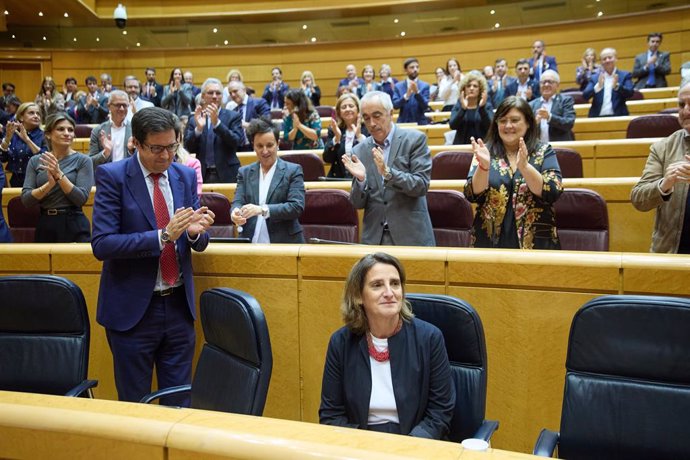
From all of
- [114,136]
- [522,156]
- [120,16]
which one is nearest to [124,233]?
[522,156]

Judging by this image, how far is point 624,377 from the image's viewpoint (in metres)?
1.51

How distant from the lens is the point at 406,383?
5.51 ft

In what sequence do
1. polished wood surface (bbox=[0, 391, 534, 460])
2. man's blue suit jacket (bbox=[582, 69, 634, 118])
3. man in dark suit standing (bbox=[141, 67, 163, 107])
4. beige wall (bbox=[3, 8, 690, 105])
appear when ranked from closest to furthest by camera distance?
1. polished wood surface (bbox=[0, 391, 534, 460])
2. man's blue suit jacket (bbox=[582, 69, 634, 118])
3. man in dark suit standing (bbox=[141, 67, 163, 107])
4. beige wall (bbox=[3, 8, 690, 105])

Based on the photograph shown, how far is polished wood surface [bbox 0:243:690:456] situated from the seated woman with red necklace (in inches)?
17.4

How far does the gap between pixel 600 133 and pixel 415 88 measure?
1968 millimetres

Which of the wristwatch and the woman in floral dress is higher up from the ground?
the woman in floral dress

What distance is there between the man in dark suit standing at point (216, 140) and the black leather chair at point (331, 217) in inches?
43.7

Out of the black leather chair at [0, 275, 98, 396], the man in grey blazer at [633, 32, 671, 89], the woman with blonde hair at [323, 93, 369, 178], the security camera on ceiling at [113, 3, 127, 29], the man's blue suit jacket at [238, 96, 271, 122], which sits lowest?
the black leather chair at [0, 275, 98, 396]

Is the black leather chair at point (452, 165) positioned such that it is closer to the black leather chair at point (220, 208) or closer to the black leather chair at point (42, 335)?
the black leather chair at point (220, 208)

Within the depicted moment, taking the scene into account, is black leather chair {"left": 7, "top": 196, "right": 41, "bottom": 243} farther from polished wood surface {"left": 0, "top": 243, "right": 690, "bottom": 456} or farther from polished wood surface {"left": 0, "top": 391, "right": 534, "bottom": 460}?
polished wood surface {"left": 0, "top": 391, "right": 534, "bottom": 460}

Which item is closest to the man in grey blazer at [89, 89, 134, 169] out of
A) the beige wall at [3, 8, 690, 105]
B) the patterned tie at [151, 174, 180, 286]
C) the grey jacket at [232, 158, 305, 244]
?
the grey jacket at [232, 158, 305, 244]

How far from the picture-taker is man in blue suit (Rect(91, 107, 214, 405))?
200 centimetres

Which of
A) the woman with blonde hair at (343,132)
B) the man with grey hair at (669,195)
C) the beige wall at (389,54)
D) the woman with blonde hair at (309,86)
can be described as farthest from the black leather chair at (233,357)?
the beige wall at (389,54)

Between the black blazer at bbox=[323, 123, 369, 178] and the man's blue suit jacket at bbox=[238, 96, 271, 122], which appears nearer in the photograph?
the black blazer at bbox=[323, 123, 369, 178]
